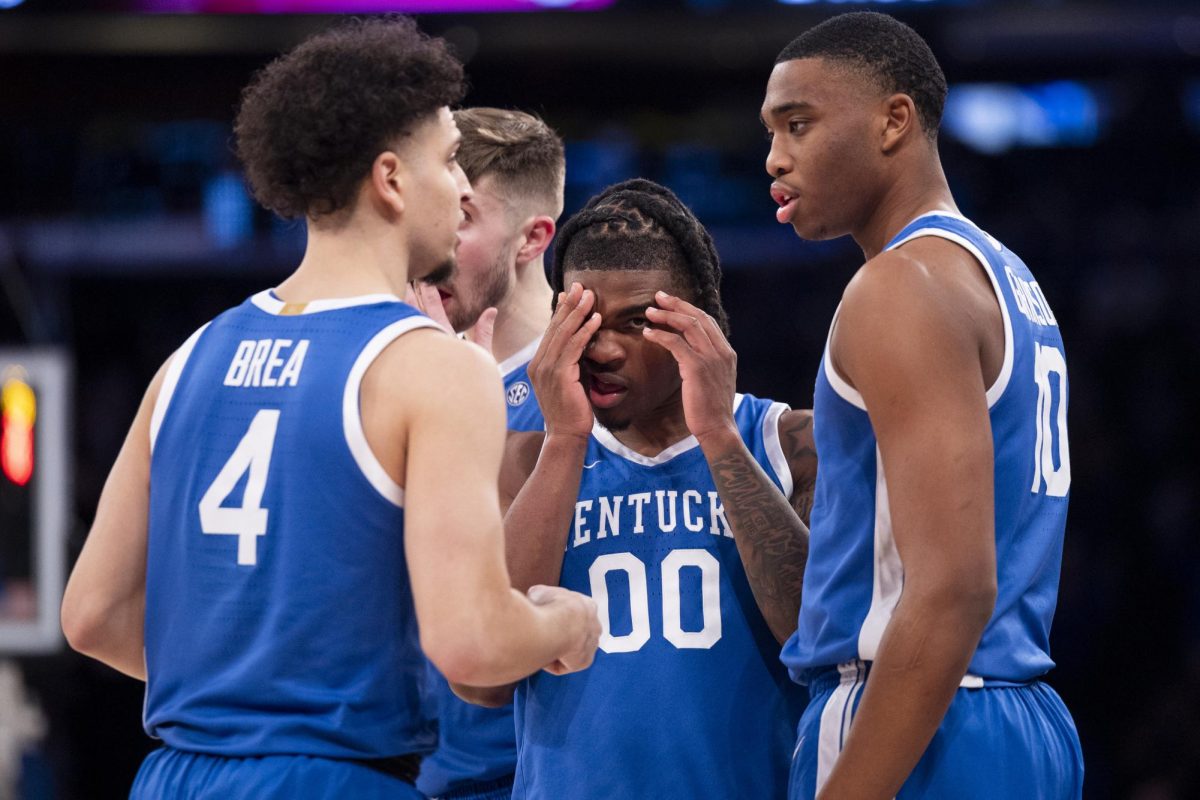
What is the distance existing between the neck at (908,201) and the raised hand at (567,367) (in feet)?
1.98

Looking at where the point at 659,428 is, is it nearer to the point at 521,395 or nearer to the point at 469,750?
the point at 521,395

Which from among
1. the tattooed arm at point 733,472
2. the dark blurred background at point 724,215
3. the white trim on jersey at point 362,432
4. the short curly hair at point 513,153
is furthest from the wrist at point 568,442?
the dark blurred background at point 724,215

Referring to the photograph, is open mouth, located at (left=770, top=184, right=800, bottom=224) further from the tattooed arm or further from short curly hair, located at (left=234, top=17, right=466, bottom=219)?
short curly hair, located at (left=234, top=17, right=466, bottom=219)

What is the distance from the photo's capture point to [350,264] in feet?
8.15

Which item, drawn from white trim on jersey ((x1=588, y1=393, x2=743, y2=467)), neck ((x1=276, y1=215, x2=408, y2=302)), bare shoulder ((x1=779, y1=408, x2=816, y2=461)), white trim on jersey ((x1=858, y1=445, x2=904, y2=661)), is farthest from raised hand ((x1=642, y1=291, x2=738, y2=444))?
neck ((x1=276, y1=215, x2=408, y2=302))

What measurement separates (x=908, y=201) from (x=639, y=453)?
803mm

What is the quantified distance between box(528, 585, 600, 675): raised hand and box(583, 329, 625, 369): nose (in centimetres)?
71

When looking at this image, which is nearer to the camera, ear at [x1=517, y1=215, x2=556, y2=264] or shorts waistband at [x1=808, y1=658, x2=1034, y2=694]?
shorts waistband at [x1=808, y1=658, x2=1034, y2=694]

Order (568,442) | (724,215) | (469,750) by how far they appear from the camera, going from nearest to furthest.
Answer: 1. (568,442)
2. (469,750)
3. (724,215)

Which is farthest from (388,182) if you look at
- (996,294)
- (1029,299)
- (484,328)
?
(484,328)

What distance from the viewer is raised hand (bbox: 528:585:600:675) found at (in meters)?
2.45

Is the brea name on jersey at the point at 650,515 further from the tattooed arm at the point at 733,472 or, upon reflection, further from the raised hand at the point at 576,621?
the raised hand at the point at 576,621

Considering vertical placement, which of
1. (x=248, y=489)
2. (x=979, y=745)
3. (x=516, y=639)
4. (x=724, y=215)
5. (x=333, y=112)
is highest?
(x=724, y=215)

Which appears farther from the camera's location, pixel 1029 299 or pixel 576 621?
pixel 1029 299
